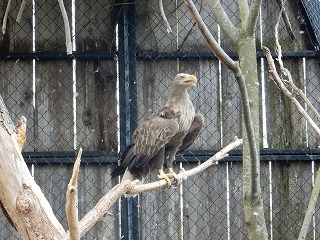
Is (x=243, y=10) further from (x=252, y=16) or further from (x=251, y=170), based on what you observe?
(x=251, y=170)

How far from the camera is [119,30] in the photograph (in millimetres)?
6039

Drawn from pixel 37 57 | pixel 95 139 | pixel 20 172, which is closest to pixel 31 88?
pixel 37 57

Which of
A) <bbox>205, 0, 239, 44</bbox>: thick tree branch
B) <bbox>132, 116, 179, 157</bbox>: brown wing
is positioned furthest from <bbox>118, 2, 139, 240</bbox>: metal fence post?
<bbox>205, 0, 239, 44</bbox>: thick tree branch

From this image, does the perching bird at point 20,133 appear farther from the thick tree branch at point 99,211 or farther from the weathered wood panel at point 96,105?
the weathered wood panel at point 96,105

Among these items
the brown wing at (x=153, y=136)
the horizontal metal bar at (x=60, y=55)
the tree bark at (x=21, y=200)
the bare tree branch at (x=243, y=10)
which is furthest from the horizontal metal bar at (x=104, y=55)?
the tree bark at (x=21, y=200)

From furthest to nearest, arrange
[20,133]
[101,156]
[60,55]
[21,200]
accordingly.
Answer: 1. [60,55]
2. [101,156]
3. [20,133]
4. [21,200]

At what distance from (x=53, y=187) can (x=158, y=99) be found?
1.12 metres

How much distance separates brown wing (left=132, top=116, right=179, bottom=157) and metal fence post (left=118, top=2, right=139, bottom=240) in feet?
2.83

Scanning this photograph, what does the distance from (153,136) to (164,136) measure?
3.0 inches

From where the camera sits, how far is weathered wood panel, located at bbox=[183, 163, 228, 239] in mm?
6012

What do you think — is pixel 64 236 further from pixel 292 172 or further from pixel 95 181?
pixel 292 172

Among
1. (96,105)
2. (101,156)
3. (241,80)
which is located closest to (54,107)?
(96,105)

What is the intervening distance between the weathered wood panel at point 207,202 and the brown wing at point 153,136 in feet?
3.55

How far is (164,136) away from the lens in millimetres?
4980
